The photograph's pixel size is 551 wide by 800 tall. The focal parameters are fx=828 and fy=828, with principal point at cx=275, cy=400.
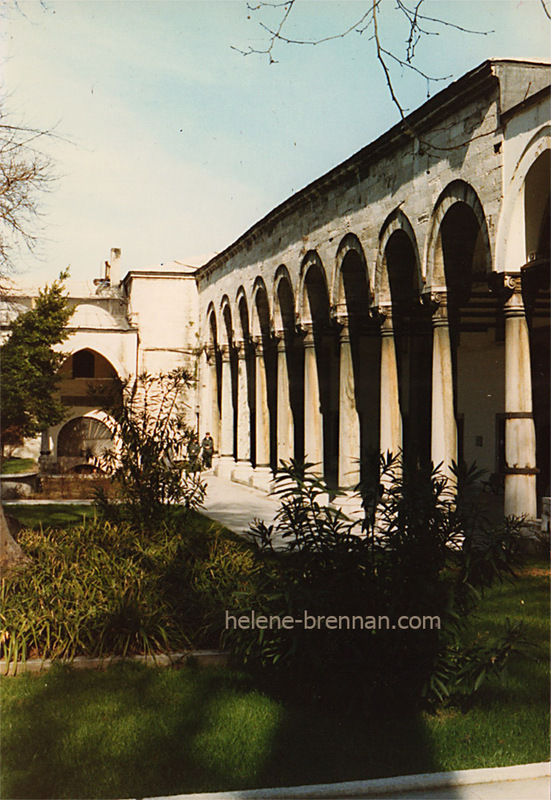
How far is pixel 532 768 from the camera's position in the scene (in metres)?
4.32

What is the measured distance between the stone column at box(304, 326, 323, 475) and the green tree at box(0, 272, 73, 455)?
13.1 meters

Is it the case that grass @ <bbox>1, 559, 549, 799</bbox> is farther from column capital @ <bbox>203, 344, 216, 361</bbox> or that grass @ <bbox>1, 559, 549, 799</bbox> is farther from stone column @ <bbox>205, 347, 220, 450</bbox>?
column capital @ <bbox>203, 344, 216, 361</bbox>

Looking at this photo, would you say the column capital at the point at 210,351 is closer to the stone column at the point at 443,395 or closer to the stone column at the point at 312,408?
the stone column at the point at 312,408

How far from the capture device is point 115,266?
1624 inches

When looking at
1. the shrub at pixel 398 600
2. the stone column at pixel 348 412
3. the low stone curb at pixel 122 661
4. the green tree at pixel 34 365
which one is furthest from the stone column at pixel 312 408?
the green tree at pixel 34 365

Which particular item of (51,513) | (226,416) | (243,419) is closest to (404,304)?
(51,513)

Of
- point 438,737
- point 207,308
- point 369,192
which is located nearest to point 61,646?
point 438,737

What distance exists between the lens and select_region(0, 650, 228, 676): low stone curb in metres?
5.99

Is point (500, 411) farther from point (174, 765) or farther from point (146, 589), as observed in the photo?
point (174, 765)

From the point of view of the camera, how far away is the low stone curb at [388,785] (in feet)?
13.1

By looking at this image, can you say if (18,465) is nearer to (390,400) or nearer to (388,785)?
(390,400)

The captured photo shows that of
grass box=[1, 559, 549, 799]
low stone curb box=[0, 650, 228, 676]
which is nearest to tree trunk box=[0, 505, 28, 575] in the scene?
low stone curb box=[0, 650, 228, 676]

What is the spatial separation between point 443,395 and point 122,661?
25.9 feet

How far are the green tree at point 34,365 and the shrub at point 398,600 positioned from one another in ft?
79.6
